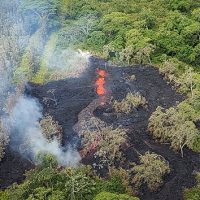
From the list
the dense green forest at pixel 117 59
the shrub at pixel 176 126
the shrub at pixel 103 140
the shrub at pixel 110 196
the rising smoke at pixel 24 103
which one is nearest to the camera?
the shrub at pixel 110 196

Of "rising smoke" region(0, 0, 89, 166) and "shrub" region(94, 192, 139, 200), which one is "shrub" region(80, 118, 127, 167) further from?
"shrub" region(94, 192, 139, 200)

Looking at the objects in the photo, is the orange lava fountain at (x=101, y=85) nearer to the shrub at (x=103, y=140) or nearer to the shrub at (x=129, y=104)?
the shrub at (x=129, y=104)

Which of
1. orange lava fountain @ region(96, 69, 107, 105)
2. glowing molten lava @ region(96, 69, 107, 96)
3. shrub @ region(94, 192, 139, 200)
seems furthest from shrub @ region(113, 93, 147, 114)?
shrub @ region(94, 192, 139, 200)

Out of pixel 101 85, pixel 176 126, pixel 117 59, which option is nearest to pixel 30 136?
pixel 101 85

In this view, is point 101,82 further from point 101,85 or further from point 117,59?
point 117,59

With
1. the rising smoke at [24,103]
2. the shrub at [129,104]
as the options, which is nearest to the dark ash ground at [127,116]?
the shrub at [129,104]

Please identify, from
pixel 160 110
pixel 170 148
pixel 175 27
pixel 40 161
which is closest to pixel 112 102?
pixel 160 110
